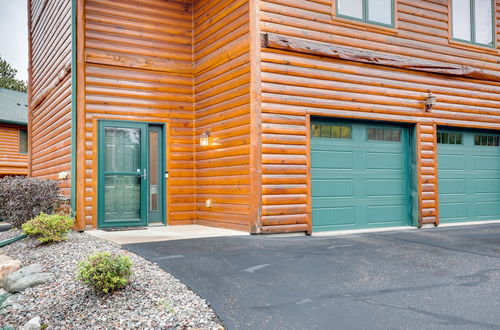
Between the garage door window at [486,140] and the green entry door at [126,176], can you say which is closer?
the green entry door at [126,176]

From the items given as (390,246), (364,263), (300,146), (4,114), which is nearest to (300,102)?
(300,146)

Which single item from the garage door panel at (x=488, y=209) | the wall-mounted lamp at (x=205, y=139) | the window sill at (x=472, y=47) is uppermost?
the window sill at (x=472, y=47)

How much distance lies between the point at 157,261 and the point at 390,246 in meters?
3.25

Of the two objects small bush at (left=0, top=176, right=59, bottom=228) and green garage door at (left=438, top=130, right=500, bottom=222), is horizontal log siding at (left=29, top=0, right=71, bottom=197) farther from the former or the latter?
green garage door at (left=438, top=130, right=500, bottom=222)

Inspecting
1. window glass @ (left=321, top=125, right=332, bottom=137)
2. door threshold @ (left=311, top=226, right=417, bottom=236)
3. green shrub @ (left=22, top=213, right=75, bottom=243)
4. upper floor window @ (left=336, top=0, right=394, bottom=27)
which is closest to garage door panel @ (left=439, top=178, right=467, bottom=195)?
door threshold @ (left=311, top=226, right=417, bottom=236)

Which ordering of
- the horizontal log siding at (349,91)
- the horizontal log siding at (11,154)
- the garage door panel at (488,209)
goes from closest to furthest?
the horizontal log siding at (349,91) → the garage door panel at (488,209) → the horizontal log siding at (11,154)

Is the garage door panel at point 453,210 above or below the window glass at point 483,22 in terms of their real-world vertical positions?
below

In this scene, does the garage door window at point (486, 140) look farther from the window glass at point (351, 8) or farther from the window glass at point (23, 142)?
the window glass at point (23, 142)

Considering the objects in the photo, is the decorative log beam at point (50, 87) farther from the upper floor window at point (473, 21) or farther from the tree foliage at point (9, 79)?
the tree foliage at point (9, 79)

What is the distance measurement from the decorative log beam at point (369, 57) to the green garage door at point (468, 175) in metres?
1.26

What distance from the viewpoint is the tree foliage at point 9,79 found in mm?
34062

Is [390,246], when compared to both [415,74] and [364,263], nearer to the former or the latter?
[364,263]

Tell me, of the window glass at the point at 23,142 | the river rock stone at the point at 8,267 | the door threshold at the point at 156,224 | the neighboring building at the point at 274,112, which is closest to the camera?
the river rock stone at the point at 8,267

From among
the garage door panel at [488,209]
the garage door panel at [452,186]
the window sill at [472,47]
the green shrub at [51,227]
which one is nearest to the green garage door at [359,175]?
the garage door panel at [452,186]
